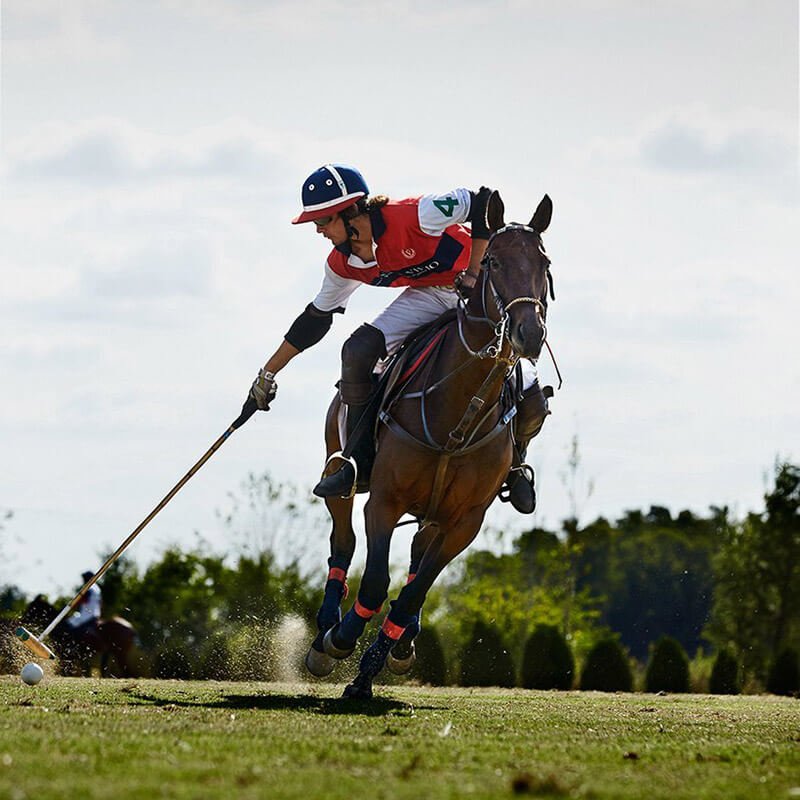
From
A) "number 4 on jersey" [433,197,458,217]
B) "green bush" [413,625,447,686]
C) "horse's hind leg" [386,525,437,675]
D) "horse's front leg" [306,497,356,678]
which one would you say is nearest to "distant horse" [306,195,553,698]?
"horse's hind leg" [386,525,437,675]

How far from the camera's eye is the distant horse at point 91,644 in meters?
21.1

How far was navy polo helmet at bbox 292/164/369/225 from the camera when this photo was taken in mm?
12516

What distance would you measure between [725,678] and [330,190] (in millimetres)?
14648

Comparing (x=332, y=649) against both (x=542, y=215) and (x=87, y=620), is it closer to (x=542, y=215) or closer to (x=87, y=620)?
(x=542, y=215)

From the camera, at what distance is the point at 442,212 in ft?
40.9

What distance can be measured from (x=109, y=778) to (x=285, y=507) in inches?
1255

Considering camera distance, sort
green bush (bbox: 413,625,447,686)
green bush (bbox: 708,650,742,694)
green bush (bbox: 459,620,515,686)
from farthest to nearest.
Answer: green bush (bbox: 708,650,742,694), green bush (bbox: 459,620,515,686), green bush (bbox: 413,625,447,686)

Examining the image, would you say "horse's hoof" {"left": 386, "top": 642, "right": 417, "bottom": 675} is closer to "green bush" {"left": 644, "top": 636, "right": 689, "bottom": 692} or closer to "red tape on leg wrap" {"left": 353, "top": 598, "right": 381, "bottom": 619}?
"red tape on leg wrap" {"left": 353, "top": 598, "right": 381, "bottom": 619}

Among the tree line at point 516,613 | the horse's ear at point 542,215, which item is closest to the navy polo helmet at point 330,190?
the horse's ear at point 542,215

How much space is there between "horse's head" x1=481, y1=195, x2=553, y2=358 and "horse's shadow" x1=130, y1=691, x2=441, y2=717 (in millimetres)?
2688

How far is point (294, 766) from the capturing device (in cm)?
693

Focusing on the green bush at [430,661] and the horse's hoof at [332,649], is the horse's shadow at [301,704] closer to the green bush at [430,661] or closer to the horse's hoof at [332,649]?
the horse's hoof at [332,649]

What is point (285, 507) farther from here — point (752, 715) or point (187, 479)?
point (752, 715)

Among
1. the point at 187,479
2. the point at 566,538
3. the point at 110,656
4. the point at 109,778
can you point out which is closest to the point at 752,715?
the point at 187,479
